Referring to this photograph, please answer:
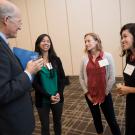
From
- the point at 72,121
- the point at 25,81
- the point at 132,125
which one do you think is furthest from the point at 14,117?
the point at 72,121

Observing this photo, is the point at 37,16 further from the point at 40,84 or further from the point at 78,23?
the point at 40,84

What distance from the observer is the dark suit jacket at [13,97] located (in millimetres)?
1387

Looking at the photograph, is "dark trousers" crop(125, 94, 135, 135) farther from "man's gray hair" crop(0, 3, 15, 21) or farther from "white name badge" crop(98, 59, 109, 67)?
"man's gray hair" crop(0, 3, 15, 21)

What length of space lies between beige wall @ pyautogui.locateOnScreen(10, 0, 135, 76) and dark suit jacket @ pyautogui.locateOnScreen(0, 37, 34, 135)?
15.3ft

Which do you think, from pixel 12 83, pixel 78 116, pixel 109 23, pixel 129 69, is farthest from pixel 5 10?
pixel 109 23

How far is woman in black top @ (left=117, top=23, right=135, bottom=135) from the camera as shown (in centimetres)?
205

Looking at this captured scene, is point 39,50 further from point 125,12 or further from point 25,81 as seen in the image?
point 125,12

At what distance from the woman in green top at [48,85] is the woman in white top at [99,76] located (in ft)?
1.33

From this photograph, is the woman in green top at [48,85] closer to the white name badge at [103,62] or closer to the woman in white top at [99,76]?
the woman in white top at [99,76]

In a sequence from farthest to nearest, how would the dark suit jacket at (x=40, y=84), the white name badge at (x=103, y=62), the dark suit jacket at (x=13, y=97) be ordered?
1. the white name badge at (x=103, y=62)
2. the dark suit jacket at (x=40, y=84)
3. the dark suit jacket at (x=13, y=97)

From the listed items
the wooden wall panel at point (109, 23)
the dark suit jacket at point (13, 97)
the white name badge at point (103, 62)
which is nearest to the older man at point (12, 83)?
the dark suit jacket at point (13, 97)

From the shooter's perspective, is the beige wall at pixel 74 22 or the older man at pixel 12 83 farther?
the beige wall at pixel 74 22

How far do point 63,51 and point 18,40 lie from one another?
178 cm

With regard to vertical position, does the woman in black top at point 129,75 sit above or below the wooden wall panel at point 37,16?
below
